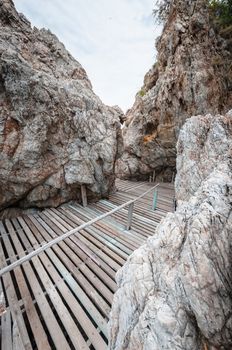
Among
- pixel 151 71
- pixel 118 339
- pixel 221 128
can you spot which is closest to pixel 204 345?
pixel 118 339

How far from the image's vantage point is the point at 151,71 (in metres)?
12.8

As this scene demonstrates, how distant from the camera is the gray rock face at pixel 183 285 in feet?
4.50

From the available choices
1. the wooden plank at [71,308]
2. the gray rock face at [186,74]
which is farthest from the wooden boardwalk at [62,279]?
the gray rock face at [186,74]

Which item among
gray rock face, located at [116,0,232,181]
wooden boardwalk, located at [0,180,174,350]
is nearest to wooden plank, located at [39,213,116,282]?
wooden boardwalk, located at [0,180,174,350]

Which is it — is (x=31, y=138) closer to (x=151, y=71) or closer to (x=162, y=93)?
(x=162, y=93)

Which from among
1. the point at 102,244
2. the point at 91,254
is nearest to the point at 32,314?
the point at 91,254

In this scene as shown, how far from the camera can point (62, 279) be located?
3.41m

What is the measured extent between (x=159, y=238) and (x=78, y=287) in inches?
87.7

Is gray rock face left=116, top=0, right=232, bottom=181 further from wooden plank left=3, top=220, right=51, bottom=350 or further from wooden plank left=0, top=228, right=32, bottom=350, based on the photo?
wooden plank left=0, top=228, right=32, bottom=350

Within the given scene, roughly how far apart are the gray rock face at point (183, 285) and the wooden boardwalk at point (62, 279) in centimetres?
112

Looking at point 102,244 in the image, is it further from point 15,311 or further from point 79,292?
point 15,311

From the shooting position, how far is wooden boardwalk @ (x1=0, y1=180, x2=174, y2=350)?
8.13ft

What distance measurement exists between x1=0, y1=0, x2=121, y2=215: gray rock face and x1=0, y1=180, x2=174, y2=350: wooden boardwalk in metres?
1.14

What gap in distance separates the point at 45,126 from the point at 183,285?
222 inches
